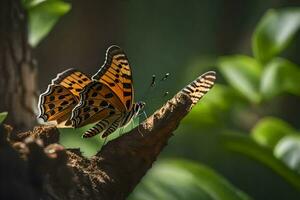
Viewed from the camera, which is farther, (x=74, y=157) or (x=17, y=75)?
(x=17, y=75)

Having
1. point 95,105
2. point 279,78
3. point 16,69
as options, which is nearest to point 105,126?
point 95,105

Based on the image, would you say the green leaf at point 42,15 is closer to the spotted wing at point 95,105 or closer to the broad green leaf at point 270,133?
the spotted wing at point 95,105

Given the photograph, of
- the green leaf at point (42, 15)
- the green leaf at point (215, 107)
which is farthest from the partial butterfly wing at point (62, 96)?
the green leaf at point (215, 107)

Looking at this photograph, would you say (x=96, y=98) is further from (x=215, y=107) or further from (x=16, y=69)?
(x=215, y=107)

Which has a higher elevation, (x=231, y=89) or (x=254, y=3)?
(x=254, y=3)

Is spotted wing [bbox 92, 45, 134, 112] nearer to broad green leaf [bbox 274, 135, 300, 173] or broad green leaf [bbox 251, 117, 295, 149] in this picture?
broad green leaf [bbox 274, 135, 300, 173]

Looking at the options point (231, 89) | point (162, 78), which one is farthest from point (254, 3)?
point (162, 78)

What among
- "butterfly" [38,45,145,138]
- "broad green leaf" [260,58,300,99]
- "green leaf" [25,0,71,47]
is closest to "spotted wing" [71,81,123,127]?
"butterfly" [38,45,145,138]

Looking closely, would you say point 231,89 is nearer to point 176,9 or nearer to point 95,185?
point 176,9
